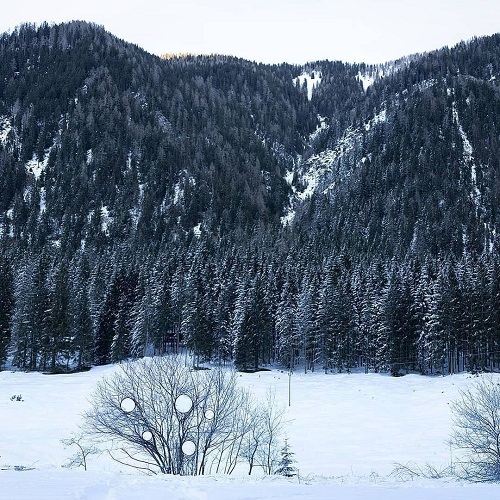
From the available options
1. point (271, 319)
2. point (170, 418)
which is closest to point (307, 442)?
point (170, 418)

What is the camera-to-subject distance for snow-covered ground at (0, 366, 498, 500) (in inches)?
369

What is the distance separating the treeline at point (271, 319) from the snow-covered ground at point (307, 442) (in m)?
6.84

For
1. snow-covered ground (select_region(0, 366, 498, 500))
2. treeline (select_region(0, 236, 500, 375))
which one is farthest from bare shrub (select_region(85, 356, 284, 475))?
treeline (select_region(0, 236, 500, 375))

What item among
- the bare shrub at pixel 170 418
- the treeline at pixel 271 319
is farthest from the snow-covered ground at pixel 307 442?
the treeline at pixel 271 319

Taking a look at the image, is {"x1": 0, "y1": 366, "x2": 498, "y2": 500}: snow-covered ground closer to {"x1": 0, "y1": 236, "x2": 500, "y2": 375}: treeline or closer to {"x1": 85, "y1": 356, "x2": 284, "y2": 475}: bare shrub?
{"x1": 85, "y1": 356, "x2": 284, "y2": 475}: bare shrub

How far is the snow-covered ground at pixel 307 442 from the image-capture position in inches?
369

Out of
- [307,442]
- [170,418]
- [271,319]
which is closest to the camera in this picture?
[170,418]

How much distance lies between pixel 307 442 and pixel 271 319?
4654cm

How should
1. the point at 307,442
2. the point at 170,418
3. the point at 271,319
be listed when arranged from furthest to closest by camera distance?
the point at 271,319
the point at 307,442
the point at 170,418

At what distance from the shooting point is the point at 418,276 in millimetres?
87125

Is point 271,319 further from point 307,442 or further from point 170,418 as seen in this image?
point 170,418

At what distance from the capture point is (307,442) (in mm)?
38188

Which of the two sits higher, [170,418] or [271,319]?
[271,319]

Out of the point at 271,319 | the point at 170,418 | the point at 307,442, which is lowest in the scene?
the point at 307,442
